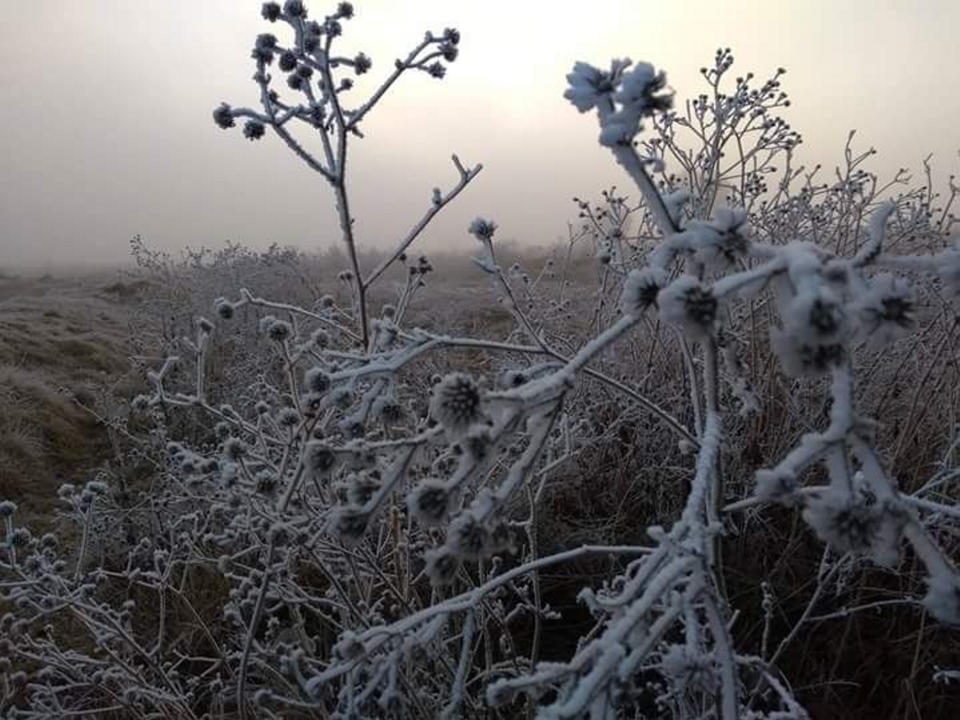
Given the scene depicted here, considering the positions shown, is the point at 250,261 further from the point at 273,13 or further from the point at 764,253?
the point at 764,253

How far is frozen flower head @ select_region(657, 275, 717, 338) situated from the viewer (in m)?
1.07

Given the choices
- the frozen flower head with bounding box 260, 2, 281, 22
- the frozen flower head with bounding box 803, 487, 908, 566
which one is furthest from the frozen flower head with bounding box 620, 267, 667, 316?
the frozen flower head with bounding box 260, 2, 281, 22

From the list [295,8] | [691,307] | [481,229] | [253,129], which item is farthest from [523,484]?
[295,8]

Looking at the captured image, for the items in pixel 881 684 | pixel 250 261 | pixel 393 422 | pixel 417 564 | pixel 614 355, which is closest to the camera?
pixel 393 422

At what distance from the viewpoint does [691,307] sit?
3.52 feet

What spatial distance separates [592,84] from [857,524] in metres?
0.83

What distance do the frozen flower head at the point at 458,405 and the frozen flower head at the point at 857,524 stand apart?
1.73 feet

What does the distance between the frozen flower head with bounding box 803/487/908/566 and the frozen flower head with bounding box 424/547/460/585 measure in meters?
0.56

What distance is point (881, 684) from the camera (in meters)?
3.43

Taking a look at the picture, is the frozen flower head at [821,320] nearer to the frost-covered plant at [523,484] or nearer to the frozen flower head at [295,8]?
the frost-covered plant at [523,484]

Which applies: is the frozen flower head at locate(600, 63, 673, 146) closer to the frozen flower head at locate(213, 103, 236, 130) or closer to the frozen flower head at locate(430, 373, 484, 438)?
the frozen flower head at locate(430, 373, 484, 438)

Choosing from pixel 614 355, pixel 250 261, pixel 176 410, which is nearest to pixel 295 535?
pixel 614 355

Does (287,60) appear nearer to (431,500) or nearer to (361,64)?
(361,64)

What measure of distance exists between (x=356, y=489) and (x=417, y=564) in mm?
2932
